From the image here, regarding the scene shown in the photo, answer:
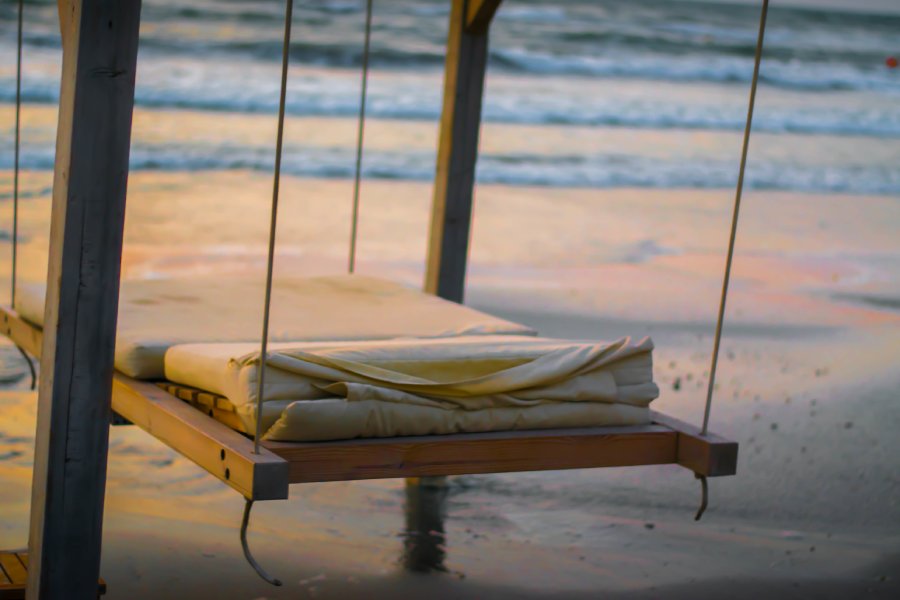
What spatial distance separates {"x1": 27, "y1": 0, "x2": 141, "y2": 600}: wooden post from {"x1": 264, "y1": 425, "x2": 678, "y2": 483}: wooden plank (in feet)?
1.18

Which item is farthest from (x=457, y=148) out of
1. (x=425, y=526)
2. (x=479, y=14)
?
(x=425, y=526)

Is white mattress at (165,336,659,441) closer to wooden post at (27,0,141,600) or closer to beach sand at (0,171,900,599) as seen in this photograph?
wooden post at (27,0,141,600)

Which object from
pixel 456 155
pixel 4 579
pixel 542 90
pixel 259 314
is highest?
pixel 542 90

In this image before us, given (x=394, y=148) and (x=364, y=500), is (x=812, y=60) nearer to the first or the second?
(x=394, y=148)

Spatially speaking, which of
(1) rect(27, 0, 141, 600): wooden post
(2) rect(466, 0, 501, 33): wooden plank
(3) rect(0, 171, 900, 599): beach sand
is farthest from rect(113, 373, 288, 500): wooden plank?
(2) rect(466, 0, 501, 33): wooden plank

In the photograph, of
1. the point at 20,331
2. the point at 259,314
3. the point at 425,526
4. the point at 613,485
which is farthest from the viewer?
the point at 613,485

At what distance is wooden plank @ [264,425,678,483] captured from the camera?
260cm

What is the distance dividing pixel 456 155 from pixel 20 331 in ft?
4.63

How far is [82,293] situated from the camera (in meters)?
2.46

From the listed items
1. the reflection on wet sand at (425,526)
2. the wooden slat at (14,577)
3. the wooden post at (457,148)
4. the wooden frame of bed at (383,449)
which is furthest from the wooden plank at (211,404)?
the wooden post at (457,148)

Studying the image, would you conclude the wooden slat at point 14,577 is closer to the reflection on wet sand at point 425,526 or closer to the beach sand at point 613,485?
the beach sand at point 613,485

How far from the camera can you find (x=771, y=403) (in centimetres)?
545

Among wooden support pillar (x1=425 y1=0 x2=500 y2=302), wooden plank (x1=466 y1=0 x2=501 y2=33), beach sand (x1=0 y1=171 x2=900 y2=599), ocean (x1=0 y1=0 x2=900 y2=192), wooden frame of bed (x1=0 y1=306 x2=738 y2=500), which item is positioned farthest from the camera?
ocean (x1=0 y1=0 x2=900 y2=192)

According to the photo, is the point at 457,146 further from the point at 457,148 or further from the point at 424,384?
the point at 424,384
